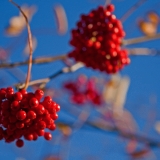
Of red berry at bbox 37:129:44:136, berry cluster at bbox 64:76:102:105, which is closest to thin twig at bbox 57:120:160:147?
berry cluster at bbox 64:76:102:105

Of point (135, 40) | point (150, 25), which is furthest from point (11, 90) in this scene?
point (150, 25)

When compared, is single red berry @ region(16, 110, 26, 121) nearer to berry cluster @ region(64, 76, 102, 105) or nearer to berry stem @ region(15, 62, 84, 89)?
berry stem @ region(15, 62, 84, 89)

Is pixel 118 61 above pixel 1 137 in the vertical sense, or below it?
above

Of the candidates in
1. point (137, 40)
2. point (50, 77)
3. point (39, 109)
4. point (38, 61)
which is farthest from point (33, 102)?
point (137, 40)

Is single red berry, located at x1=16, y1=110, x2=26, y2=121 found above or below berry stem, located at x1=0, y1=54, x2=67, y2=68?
below

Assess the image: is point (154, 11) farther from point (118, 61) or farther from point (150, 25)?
point (118, 61)

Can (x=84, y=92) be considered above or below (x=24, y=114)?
above

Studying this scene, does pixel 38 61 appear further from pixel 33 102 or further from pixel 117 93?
pixel 117 93
